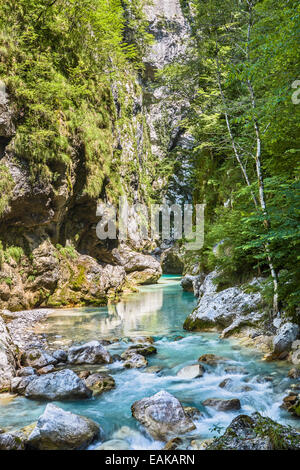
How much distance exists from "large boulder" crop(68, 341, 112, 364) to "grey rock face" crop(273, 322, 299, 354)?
356cm

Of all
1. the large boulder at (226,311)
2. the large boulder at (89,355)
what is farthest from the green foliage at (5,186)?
the large boulder at (226,311)

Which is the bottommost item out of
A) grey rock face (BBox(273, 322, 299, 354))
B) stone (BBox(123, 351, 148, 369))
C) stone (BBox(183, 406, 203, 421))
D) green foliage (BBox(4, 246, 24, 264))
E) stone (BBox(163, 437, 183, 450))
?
stone (BBox(123, 351, 148, 369))

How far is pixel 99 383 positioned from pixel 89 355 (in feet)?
4.26

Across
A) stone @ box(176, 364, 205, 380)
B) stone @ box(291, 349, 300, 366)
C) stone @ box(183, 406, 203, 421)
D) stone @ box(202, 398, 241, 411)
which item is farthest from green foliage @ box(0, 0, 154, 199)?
stone @ box(291, 349, 300, 366)

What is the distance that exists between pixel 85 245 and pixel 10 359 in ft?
35.8

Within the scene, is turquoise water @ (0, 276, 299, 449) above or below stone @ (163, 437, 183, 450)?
below

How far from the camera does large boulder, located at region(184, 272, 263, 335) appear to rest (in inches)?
306

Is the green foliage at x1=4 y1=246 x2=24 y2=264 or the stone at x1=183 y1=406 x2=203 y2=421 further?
the green foliage at x1=4 y1=246 x2=24 y2=264

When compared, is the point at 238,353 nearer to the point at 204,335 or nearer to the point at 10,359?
the point at 204,335

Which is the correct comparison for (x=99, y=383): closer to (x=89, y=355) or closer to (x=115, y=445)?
(x=89, y=355)

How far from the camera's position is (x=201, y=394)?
496 cm

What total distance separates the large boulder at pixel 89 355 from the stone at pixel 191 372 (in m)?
1.68

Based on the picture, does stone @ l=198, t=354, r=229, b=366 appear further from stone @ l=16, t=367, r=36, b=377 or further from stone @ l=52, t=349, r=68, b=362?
stone @ l=16, t=367, r=36, b=377

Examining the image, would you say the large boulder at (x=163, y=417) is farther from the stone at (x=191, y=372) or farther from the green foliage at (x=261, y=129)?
the green foliage at (x=261, y=129)
